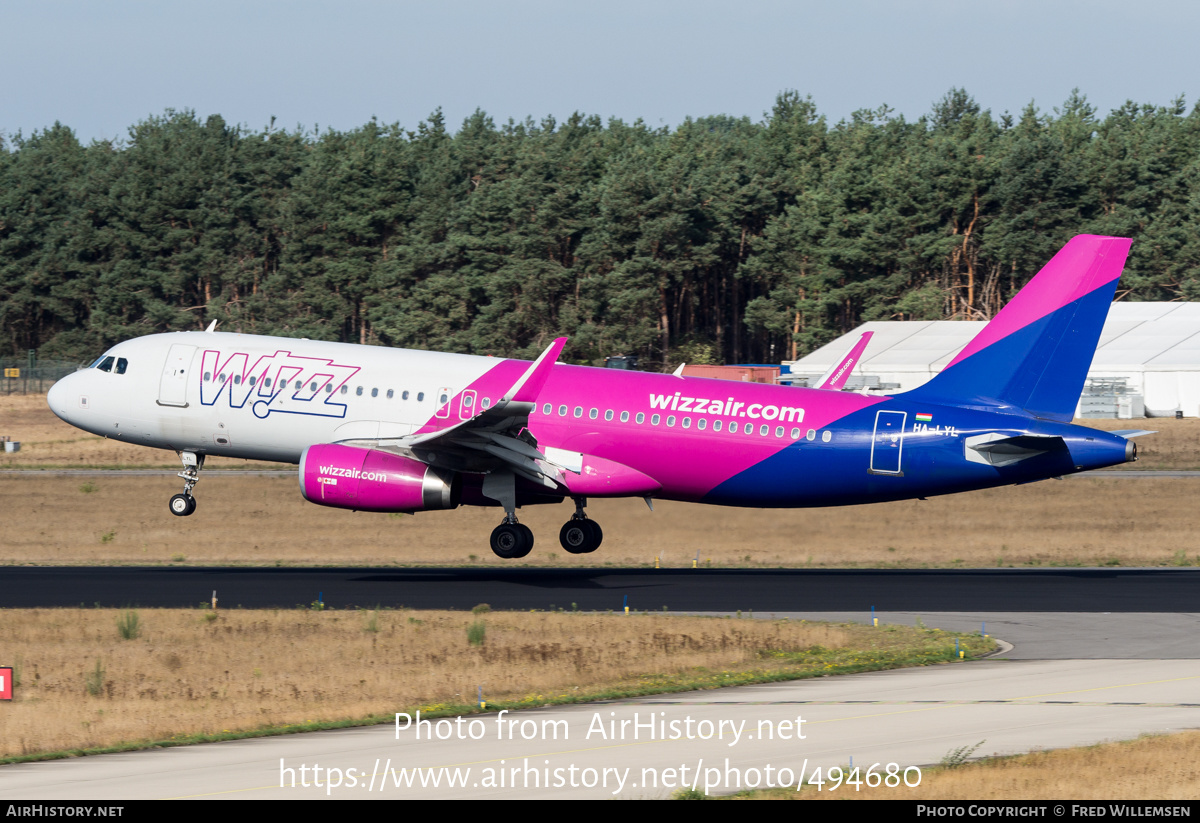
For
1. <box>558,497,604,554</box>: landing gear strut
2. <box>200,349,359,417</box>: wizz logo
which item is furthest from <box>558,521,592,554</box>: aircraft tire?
<box>200,349,359,417</box>: wizz logo

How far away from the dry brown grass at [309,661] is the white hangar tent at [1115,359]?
211ft

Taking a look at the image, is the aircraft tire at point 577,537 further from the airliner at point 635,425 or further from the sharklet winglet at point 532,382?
the sharklet winglet at point 532,382

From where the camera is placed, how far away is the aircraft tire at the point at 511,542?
3666cm

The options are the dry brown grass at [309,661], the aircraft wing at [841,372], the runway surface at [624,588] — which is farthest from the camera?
the aircraft wing at [841,372]

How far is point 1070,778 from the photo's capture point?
15.9m

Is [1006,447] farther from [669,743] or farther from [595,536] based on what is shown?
[669,743]

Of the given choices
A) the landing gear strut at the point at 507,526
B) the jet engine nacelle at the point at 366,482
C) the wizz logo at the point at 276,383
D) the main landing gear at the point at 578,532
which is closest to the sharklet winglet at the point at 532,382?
the landing gear strut at the point at 507,526

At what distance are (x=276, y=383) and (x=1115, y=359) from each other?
76319mm

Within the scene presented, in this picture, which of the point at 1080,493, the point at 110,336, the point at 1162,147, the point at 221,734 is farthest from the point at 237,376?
the point at 1162,147

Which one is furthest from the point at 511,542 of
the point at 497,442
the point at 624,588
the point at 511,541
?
the point at 624,588

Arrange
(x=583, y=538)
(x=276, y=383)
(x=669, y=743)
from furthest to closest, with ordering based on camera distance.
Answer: (x=583, y=538)
(x=276, y=383)
(x=669, y=743)

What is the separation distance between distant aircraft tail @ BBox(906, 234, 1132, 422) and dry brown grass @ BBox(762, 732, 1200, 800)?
18.7 meters

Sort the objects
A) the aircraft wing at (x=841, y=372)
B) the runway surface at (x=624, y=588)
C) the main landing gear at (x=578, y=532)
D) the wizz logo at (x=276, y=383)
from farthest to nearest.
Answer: the aircraft wing at (x=841, y=372) → the wizz logo at (x=276, y=383) → the main landing gear at (x=578, y=532) → the runway surface at (x=624, y=588)

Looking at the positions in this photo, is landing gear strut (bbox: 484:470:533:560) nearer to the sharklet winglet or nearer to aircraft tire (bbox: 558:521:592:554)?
aircraft tire (bbox: 558:521:592:554)
